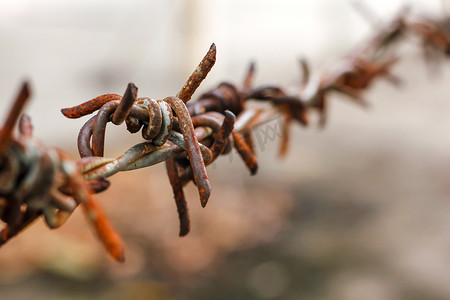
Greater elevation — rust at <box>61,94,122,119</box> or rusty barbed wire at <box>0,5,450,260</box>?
rust at <box>61,94,122,119</box>

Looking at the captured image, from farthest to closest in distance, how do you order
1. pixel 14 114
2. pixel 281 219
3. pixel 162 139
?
pixel 281 219, pixel 162 139, pixel 14 114

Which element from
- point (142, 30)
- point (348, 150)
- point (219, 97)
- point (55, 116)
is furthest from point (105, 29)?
point (219, 97)

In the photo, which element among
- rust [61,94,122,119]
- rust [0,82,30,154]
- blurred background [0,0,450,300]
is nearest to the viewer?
rust [0,82,30,154]

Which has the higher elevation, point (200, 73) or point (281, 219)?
point (200, 73)

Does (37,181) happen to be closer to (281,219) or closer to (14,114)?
(14,114)

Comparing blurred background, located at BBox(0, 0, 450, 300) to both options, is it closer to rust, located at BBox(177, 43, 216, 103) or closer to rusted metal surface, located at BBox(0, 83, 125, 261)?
rust, located at BBox(177, 43, 216, 103)

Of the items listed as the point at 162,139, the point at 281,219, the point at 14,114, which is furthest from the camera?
the point at 281,219

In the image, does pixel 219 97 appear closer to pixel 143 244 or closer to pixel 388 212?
pixel 143 244

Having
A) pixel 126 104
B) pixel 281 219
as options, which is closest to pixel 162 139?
pixel 126 104

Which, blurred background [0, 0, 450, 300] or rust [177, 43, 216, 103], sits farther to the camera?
blurred background [0, 0, 450, 300]

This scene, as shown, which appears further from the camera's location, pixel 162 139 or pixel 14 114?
pixel 162 139

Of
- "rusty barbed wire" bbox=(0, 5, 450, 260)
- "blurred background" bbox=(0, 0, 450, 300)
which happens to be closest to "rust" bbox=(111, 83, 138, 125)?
"rusty barbed wire" bbox=(0, 5, 450, 260)
